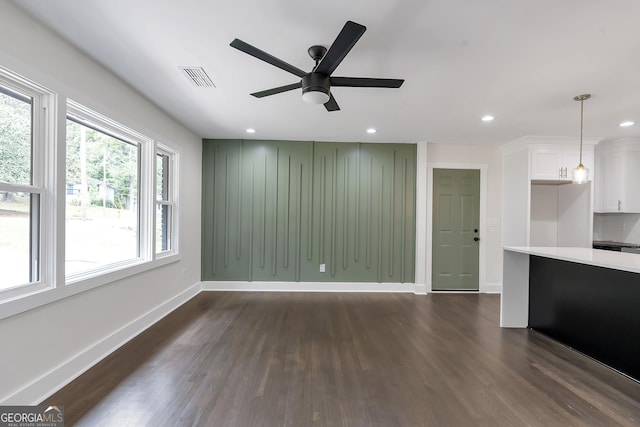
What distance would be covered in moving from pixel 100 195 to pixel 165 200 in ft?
3.68

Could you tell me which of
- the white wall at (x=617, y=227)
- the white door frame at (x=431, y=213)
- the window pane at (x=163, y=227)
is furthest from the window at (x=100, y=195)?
the white wall at (x=617, y=227)

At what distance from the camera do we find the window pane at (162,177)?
368cm

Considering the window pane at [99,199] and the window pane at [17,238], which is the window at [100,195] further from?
the window pane at [17,238]

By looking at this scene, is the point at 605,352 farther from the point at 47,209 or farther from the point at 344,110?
the point at 47,209

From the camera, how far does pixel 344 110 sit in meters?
3.36

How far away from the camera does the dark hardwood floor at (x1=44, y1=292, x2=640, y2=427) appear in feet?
5.96

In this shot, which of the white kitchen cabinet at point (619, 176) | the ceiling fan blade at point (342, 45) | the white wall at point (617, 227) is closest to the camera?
the ceiling fan blade at point (342, 45)

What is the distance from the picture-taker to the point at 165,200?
3.81 m

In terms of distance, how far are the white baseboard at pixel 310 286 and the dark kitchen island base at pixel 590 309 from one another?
193 cm

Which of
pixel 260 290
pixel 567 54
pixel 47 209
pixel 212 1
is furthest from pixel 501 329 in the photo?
pixel 47 209

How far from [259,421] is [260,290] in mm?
3126

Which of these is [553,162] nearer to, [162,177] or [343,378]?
[343,378]

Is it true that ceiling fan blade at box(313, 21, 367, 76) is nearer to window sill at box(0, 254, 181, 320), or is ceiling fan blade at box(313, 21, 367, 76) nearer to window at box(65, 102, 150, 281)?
window at box(65, 102, 150, 281)

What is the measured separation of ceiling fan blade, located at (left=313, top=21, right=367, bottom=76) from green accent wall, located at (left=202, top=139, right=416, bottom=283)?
2.93m
